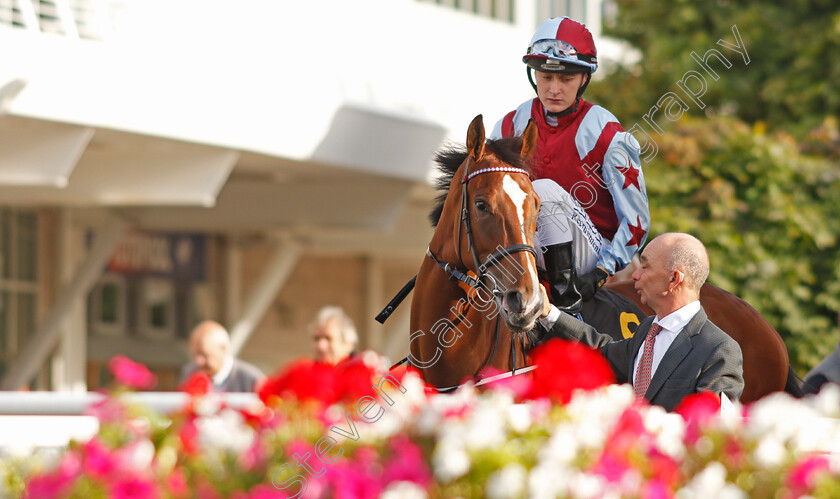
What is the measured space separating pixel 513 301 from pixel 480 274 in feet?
0.81

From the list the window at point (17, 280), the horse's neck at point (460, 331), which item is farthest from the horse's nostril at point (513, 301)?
the window at point (17, 280)

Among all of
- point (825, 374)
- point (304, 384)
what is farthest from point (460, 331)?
point (825, 374)

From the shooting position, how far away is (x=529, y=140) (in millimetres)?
4113

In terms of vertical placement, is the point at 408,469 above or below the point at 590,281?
above

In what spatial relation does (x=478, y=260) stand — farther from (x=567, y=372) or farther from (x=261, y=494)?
(x=261, y=494)

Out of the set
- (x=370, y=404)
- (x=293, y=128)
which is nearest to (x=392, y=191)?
(x=293, y=128)

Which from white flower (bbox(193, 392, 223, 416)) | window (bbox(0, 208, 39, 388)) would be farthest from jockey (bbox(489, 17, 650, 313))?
window (bbox(0, 208, 39, 388))

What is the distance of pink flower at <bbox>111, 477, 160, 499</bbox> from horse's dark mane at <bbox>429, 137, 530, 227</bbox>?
224 cm

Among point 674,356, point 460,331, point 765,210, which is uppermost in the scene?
point 674,356

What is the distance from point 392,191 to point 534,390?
812 centimetres

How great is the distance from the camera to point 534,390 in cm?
232

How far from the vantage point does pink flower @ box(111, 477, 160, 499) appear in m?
2.01

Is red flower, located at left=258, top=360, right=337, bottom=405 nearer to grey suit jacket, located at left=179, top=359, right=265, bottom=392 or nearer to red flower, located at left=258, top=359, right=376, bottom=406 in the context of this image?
red flower, located at left=258, top=359, right=376, bottom=406

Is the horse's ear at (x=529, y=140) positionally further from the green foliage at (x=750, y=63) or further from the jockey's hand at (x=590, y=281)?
the green foliage at (x=750, y=63)
